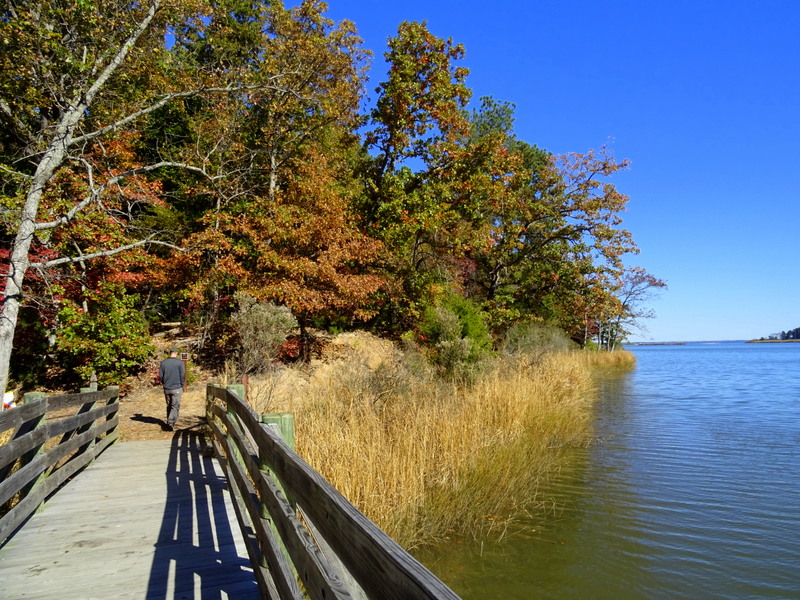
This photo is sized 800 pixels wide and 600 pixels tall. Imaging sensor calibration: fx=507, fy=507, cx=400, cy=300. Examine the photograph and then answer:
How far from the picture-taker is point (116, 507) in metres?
5.08

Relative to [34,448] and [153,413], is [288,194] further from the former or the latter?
[34,448]

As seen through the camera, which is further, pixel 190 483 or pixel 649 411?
pixel 649 411

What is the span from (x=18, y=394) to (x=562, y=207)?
20904 mm

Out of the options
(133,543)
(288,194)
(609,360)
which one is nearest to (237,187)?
(288,194)

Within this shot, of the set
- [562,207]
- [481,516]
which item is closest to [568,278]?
[562,207]

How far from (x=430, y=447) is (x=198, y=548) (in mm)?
3072

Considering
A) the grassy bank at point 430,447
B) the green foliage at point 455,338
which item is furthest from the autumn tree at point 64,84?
the green foliage at point 455,338

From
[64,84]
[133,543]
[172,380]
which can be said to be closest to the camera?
[133,543]

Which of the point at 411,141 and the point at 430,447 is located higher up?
the point at 411,141

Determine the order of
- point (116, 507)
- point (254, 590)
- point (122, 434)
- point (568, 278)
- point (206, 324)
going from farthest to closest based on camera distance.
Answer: point (568, 278) < point (206, 324) < point (122, 434) < point (116, 507) < point (254, 590)

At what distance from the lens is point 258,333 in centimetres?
1311

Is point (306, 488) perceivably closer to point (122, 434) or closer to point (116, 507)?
point (116, 507)

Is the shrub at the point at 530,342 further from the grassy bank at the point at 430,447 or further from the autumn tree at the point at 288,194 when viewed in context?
the grassy bank at the point at 430,447

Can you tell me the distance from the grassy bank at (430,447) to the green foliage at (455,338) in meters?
2.52
